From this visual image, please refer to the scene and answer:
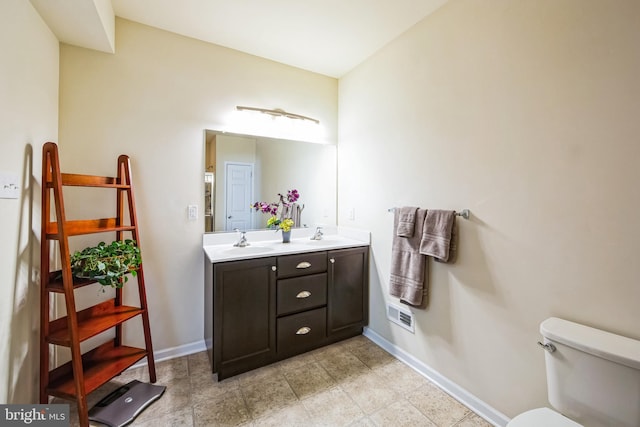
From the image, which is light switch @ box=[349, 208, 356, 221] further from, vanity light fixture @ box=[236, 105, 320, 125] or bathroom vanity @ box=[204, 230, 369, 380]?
vanity light fixture @ box=[236, 105, 320, 125]

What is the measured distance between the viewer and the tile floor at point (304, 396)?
5.06ft

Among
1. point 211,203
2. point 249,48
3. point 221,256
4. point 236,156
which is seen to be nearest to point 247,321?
point 221,256

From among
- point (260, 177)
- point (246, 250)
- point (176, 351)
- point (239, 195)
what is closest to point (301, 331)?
point (246, 250)

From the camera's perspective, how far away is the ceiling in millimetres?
1771

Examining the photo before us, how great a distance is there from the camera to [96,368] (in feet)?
5.30

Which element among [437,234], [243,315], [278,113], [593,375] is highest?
[278,113]

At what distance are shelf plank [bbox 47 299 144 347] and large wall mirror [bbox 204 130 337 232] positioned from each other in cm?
80

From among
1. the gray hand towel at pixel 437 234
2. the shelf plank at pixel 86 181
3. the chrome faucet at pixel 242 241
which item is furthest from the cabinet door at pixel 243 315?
the gray hand towel at pixel 437 234

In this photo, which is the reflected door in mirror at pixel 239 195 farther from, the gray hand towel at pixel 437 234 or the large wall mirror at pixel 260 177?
the gray hand towel at pixel 437 234

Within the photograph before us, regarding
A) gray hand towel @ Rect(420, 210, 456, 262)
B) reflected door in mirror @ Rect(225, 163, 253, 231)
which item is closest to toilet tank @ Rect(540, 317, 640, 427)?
gray hand towel @ Rect(420, 210, 456, 262)

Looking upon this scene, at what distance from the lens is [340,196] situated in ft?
9.31

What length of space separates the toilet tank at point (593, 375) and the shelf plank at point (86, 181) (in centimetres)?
249

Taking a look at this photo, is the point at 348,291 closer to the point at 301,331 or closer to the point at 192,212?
the point at 301,331

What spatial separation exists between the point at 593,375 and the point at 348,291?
1552 mm
